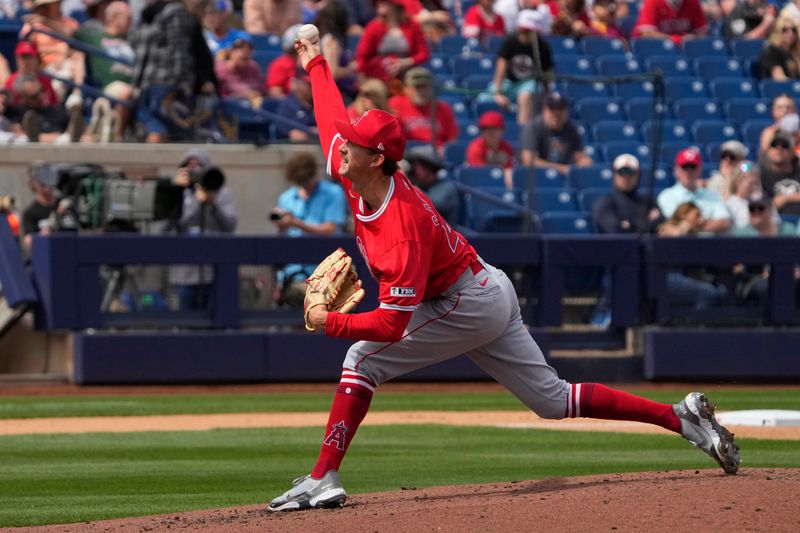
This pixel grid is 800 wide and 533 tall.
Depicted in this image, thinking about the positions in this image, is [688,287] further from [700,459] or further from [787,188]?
[700,459]

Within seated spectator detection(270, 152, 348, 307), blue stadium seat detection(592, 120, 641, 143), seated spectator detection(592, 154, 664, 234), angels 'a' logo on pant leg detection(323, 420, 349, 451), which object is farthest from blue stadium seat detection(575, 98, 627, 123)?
angels 'a' logo on pant leg detection(323, 420, 349, 451)

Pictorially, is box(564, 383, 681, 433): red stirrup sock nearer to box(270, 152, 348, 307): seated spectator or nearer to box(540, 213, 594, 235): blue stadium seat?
box(270, 152, 348, 307): seated spectator

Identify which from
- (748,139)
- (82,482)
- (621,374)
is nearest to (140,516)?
(82,482)

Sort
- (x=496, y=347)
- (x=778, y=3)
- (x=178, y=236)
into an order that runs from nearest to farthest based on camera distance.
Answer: (x=496, y=347), (x=178, y=236), (x=778, y=3)

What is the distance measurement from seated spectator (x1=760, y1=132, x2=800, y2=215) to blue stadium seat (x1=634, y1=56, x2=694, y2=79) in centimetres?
380

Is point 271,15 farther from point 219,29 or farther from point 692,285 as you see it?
point 692,285

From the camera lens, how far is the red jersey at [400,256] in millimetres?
5949

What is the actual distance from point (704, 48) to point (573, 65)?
7.41 feet

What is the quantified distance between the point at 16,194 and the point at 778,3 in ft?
38.8

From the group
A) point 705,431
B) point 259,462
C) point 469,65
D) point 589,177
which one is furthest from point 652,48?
point 705,431

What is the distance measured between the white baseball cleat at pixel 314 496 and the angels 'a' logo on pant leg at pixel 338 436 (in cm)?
13

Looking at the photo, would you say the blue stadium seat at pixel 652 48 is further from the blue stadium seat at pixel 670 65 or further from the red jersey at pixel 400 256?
the red jersey at pixel 400 256

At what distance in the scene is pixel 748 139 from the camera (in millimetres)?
17656

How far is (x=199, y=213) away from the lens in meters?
13.6
